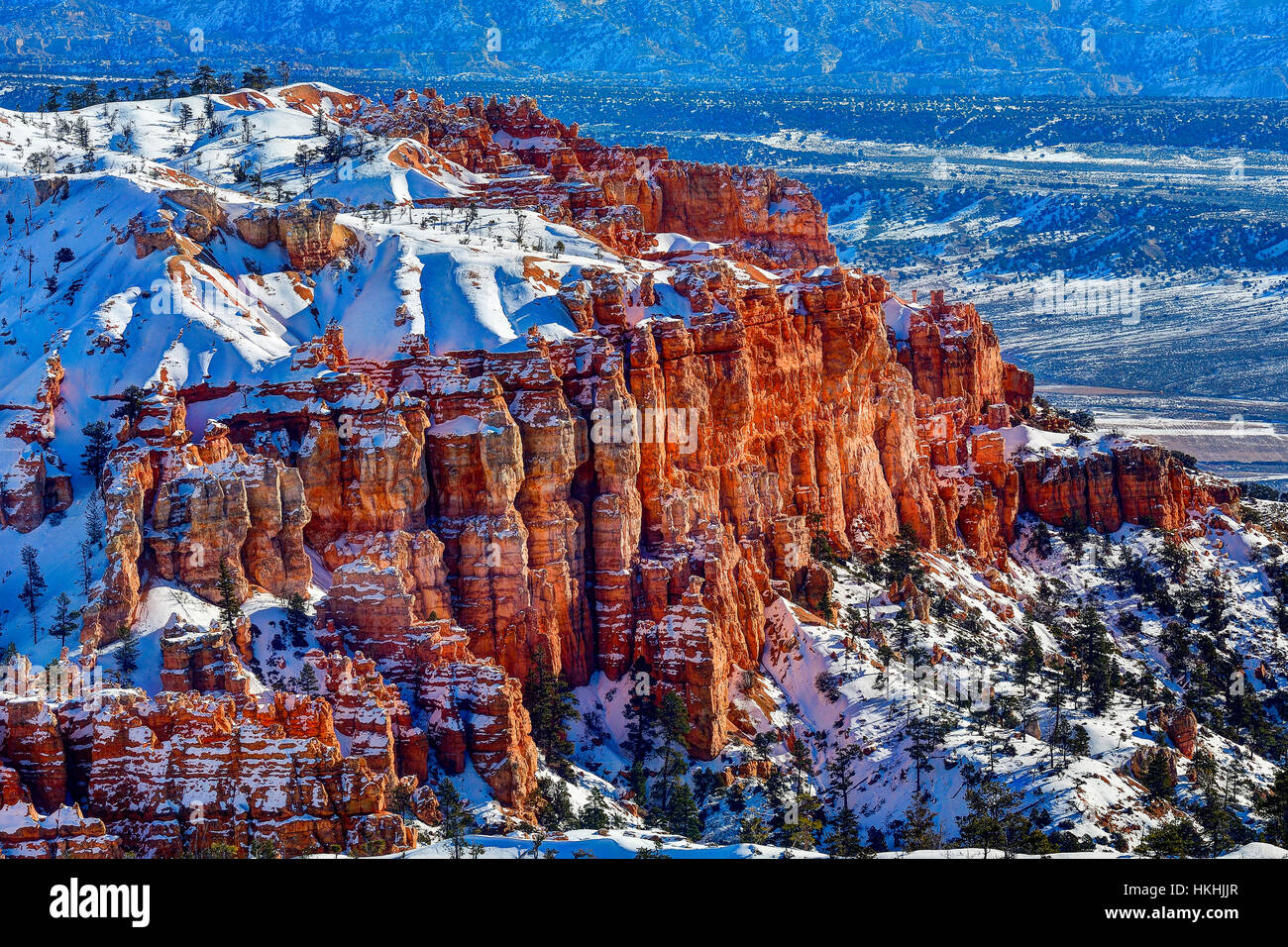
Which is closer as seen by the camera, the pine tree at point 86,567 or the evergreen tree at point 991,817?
the evergreen tree at point 991,817

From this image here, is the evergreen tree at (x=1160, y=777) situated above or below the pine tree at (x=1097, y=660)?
below

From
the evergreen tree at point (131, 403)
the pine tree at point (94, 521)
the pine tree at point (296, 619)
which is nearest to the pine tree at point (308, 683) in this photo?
the pine tree at point (296, 619)

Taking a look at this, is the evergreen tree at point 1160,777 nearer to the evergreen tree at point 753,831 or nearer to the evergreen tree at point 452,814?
the evergreen tree at point 753,831

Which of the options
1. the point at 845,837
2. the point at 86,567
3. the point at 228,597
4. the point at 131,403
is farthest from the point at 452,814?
the point at 131,403

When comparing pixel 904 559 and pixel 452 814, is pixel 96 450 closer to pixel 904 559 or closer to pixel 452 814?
pixel 452 814

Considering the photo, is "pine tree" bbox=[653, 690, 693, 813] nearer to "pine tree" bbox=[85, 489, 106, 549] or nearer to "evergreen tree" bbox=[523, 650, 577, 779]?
"evergreen tree" bbox=[523, 650, 577, 779]

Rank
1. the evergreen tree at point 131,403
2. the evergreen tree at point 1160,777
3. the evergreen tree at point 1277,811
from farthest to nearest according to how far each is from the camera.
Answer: the evergreen tree at point 1160,777
the evergreen tree at point 131,403
the evergreen tree at point 1277,811
